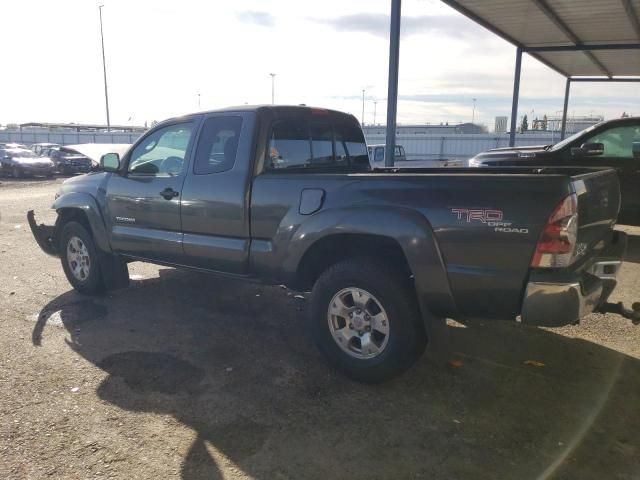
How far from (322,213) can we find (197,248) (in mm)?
1486

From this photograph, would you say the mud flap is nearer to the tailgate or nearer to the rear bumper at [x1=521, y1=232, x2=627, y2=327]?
the rear bumper at [x1=521, y1=232, x2=627, y2=327]

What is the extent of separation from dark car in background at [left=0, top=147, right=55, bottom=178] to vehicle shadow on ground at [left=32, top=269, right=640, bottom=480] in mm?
23097

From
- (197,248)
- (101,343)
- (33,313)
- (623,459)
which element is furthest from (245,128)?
(623,459)

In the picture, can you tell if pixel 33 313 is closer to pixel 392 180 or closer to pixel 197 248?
pixel 197 248

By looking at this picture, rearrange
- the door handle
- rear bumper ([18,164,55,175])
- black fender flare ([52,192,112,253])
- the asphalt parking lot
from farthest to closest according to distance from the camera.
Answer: rear bumper ([18,164,55,175]) → black fender flare ([52,192,112,253]) → the door handle → the asphalt parking lot

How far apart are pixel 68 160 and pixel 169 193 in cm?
2611

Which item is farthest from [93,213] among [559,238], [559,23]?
[559,23]

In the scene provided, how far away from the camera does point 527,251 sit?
3.02 metres

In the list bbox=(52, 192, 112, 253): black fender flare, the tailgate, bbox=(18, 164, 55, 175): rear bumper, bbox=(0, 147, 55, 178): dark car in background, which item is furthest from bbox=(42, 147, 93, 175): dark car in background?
the tailgate

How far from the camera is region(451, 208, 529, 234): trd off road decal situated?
3.04 meters

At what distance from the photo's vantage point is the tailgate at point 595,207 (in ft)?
10.2

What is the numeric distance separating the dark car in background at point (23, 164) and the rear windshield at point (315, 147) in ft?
79.4

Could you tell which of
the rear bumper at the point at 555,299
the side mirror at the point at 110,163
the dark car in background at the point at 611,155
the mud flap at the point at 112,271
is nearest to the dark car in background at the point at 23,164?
the mud flap at the point at 112,271

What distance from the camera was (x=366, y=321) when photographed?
3703 mm
